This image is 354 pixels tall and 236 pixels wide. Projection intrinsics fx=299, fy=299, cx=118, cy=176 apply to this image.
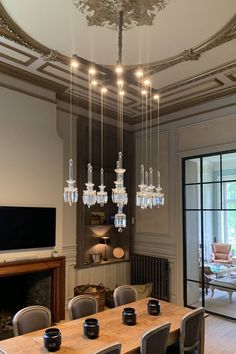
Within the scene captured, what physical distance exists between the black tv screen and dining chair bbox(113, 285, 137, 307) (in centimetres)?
148

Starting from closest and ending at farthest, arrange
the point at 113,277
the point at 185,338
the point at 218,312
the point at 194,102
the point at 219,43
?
the point at 185,338, the point at 219,43, the point at 218,312, the point at 194,102, the point at 113,277

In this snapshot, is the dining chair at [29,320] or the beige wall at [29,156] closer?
the dining chair at [29,320]

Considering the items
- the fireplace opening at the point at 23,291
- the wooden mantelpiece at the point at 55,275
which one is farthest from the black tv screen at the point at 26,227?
the fireplace opening at the point at 23,291

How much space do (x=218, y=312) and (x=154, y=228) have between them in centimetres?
184

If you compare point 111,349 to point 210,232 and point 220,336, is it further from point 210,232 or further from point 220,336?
point 210,232

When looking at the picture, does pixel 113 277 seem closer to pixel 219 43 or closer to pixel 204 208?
pixel 204 208

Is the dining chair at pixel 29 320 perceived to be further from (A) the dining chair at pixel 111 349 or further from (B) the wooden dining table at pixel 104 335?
(A) the dining chair at pixel 111 349

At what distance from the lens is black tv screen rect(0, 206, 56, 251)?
418 cm

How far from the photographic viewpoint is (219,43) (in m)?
3.41

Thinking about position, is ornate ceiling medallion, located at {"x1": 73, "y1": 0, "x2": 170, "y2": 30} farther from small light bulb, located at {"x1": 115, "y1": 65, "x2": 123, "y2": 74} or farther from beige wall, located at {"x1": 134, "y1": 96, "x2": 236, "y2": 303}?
beige wall, located at {"x1": 134, "y1": 96, "x2": 236, "y2": 303}

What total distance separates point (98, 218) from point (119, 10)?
4042mm

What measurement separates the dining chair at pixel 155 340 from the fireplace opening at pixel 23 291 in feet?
8.66

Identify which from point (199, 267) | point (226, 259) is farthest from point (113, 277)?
point (226, 259)

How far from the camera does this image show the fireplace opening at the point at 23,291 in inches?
179
